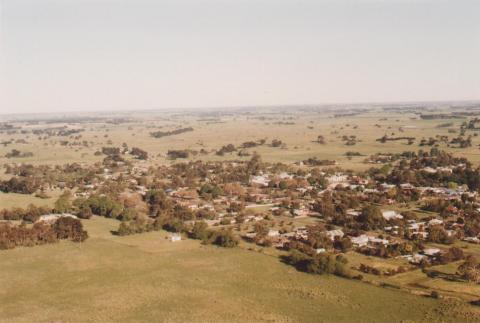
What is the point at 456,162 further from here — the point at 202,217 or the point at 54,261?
the point at 54,261

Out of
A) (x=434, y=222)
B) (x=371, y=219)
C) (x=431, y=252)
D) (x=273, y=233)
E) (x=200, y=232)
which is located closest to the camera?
(x=431, y=252)

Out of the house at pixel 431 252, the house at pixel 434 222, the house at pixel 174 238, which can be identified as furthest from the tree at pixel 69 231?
the house at pixel 434 222

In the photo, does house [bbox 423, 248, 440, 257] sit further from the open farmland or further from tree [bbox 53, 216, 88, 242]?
tree [bbox 53, 216, 88, 242]

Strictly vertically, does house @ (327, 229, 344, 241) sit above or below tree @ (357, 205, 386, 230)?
below

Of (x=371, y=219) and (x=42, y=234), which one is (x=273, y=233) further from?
(x=42, y=234)

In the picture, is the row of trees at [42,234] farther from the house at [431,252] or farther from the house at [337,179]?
the house at [337,179]

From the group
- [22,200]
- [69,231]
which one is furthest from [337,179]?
[22,200]

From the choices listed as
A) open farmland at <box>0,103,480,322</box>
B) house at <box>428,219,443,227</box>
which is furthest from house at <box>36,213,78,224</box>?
house at <box>428,219,443,227</box>

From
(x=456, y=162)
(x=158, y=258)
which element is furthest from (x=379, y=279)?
(x=456, y=162)
